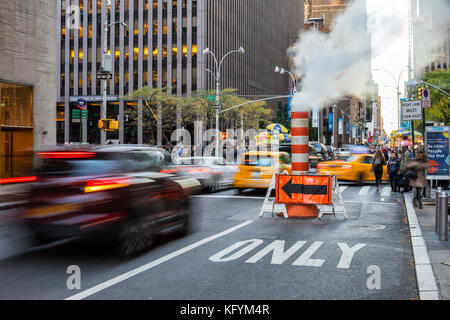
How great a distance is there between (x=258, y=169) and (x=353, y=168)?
6.29 m

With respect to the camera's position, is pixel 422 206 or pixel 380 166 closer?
pixel 422 206

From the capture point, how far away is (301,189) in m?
11.2

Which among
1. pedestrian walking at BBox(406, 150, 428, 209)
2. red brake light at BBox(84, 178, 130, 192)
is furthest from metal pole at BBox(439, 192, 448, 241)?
red brake light at BBox(84, 178, 130, 192)

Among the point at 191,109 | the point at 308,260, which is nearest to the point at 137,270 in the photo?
the point at 308,260

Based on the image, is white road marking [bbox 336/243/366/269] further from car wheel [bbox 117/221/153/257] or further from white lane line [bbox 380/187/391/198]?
white lane line [bbox 380/187/391/198]

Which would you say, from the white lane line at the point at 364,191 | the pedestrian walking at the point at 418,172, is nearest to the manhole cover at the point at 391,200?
the white lane line at the point at 364,191

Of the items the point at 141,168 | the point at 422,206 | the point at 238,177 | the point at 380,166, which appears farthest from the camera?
the point at 380,166

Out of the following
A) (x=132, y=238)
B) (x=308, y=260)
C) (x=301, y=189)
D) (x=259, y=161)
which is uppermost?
(x=259, y=161)

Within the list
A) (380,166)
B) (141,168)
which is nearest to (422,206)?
(380,166)

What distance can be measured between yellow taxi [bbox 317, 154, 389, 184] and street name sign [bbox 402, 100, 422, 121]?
19.3 ft

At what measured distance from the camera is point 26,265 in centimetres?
656

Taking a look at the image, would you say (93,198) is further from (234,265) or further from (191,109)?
(191,109)

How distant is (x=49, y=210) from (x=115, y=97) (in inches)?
2254
